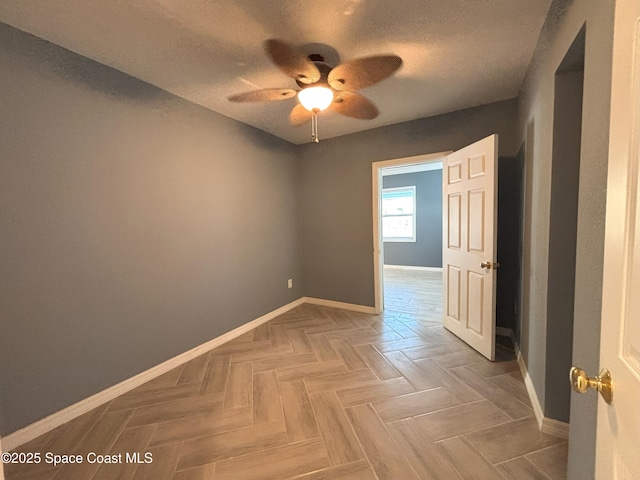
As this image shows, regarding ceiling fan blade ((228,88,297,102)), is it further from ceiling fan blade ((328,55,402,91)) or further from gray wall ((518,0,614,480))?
gray wall ((518,0,614,480))

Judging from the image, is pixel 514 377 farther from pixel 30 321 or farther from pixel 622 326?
pixel 30 321

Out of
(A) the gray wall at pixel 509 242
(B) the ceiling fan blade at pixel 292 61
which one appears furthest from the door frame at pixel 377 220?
(B) the ceiling fan blade at pixel 292 61

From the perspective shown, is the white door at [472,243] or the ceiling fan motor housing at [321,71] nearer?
the ceiling fan motor housing at [321,71]

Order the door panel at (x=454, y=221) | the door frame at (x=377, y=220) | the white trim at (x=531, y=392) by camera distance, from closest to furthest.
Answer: the white trim at (x=531, y=392) → the door panel at (x=454, y=221) → the door frame at (x=377, y=220)

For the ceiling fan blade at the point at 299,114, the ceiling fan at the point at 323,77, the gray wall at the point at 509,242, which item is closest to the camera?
the ceiling fan at the point at 323,77

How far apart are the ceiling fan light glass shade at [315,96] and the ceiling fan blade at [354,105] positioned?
21 cm

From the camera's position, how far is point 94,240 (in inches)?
76.3

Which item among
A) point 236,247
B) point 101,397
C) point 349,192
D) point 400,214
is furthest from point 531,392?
point 400,214

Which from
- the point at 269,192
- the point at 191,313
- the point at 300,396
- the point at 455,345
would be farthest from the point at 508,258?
the point at 191,313

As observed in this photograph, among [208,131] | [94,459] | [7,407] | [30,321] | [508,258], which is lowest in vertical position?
[94,459]

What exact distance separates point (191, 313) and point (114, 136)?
1.63 metres

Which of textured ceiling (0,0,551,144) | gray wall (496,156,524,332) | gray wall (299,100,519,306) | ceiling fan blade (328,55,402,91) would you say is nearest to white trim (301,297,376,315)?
gray wall (299,100,519,306)

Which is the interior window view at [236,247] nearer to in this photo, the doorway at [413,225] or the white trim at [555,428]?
the white trim at [555,428]

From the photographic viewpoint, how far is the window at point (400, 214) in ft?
23.2
